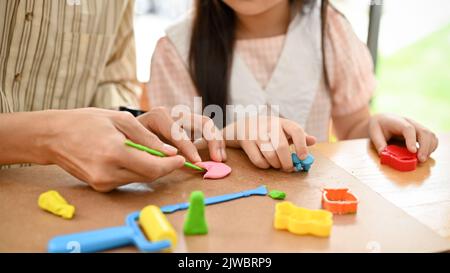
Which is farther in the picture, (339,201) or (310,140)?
(310,140)

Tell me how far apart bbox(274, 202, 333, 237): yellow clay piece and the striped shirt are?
587 mm

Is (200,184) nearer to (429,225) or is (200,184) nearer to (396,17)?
(429,225)

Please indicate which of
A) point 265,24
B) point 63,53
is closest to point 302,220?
point 63,53

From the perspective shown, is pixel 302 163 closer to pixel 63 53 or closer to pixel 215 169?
pixel 215 169

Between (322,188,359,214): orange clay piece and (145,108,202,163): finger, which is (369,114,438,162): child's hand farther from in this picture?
(145,108,202,163): finger

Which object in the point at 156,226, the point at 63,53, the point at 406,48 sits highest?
the point at 63,53

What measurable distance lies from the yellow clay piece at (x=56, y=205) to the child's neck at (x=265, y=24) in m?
0.74

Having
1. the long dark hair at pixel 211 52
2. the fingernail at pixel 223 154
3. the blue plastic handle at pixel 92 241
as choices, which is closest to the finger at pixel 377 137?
the fingernail at pixel 223 154

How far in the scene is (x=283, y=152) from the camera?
74cm

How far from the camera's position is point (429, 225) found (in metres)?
0.61

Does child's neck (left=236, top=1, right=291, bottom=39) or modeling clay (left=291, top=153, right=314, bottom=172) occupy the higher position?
child's neck (left=236, top=1, right=291, bottom=39)

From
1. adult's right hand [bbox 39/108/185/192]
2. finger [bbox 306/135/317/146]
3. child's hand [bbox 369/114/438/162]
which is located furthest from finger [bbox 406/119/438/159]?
adult's right hand [bbox 39/108/185/192]

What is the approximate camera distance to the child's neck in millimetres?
1229

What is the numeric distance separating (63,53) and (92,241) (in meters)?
0.58
